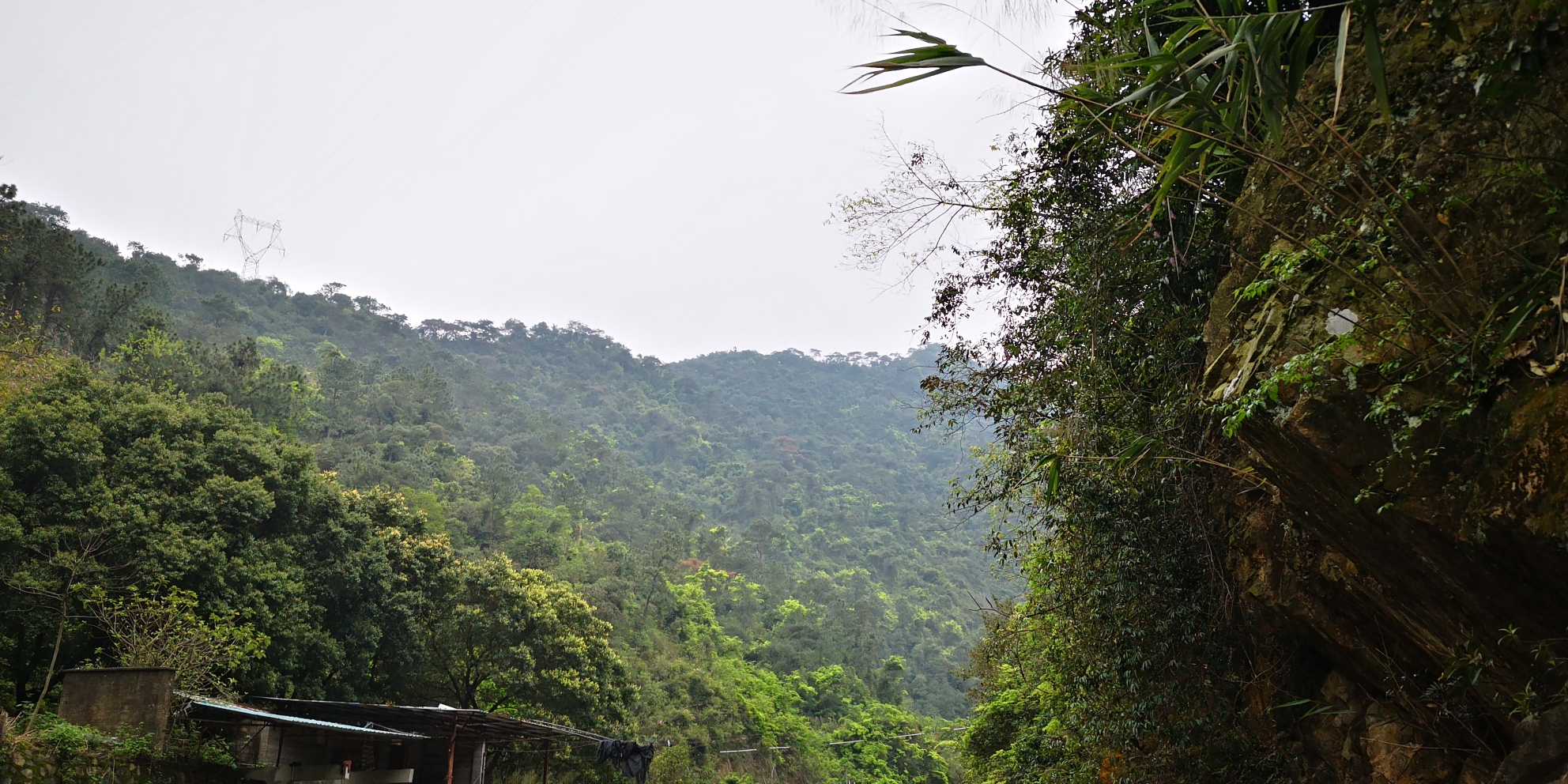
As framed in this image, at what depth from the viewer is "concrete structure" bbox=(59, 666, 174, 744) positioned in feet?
25.1

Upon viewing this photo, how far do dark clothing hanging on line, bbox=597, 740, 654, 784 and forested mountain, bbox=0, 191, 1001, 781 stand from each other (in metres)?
3.95

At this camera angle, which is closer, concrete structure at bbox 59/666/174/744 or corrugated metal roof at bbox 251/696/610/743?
concrete structure at bbox 59/666/174/744

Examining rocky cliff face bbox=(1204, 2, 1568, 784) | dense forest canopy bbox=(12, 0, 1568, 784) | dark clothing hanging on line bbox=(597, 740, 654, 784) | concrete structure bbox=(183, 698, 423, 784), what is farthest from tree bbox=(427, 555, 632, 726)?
rocky cliff face bbox=(1204, 2, 1568, 784)

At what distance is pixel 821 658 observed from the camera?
31188 millimetres

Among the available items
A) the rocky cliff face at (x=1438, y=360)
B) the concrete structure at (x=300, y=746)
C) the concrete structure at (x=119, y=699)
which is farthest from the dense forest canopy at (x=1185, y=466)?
the concrete structure at (x=119, y=699)

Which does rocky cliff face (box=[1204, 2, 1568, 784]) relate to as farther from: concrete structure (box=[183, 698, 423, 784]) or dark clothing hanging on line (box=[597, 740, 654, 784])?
dark clothing hanging on line (box=[597, 740, 654, 784])

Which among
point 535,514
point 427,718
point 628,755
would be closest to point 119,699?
point 427,718

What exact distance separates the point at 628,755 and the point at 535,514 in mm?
18984

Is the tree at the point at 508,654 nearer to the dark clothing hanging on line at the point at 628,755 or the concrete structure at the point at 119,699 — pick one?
the dark clothing hanging on line at the point at 628,755

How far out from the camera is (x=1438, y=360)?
9.91ft

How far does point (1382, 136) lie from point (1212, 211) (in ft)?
4.98

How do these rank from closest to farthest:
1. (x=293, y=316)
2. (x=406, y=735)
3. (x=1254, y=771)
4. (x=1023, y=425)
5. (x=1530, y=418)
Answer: (x=1530, y=418)
(x=1254, y=771)
(x=1023, y=425)
(x=406, y=735)
(x=293, y=316)

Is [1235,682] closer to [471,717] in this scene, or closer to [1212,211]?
[1212,211]

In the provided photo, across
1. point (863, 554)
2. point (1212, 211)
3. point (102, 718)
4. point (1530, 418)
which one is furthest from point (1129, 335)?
point (863, 554)
